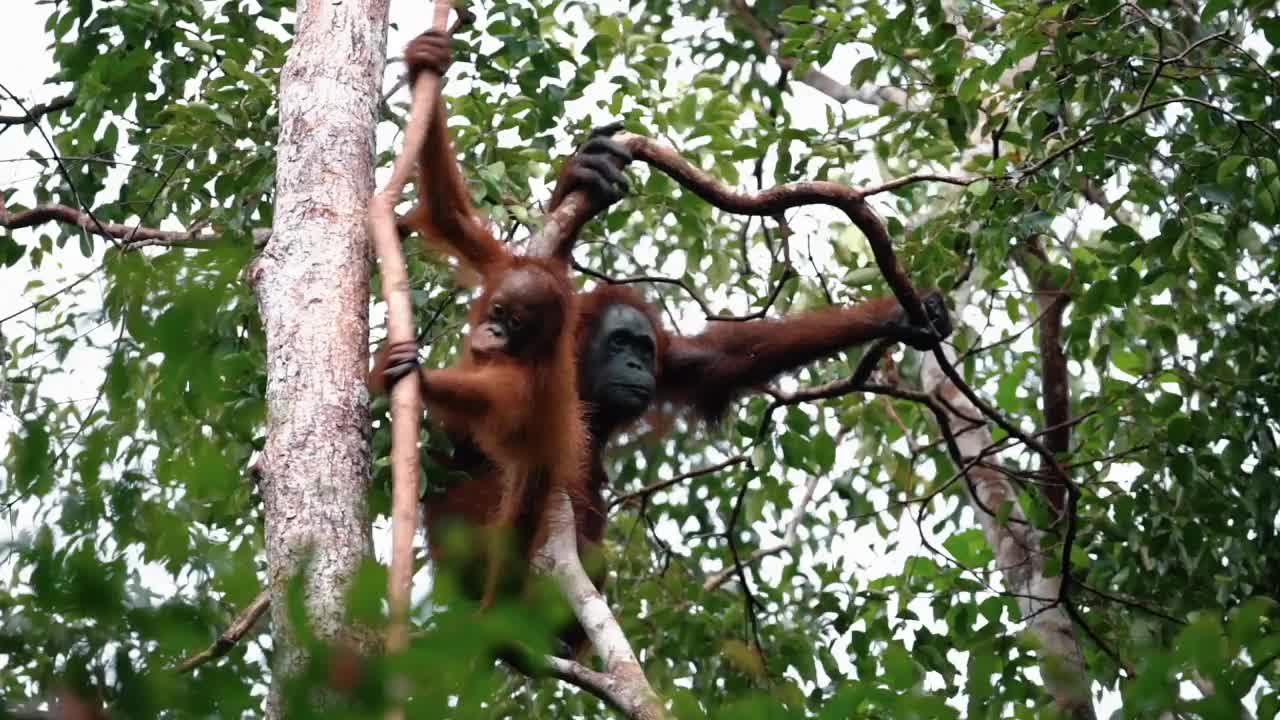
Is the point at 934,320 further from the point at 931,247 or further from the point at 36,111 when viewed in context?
the point at 36,111

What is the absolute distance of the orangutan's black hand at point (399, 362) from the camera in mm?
3385

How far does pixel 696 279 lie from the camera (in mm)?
7434

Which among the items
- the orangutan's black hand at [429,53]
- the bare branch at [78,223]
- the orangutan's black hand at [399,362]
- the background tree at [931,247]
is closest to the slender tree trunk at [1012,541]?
the background tree at [931,247]

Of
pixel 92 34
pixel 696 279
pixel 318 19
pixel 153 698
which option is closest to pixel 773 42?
pixel 696 279

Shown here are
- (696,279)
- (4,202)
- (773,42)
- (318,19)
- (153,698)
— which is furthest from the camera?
(773,42)

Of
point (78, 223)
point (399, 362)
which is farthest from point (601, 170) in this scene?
point (78, 223)

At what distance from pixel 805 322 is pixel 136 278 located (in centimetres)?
478

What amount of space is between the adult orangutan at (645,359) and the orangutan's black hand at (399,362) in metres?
1.30

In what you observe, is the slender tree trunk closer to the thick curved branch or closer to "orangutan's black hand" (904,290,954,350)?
"orangutan's black hand" (904,290,954,350)

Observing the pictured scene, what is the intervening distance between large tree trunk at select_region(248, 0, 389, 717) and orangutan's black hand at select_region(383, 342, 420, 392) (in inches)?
9.6

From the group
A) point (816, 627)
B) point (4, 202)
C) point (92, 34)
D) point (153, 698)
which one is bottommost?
point (153, 698)

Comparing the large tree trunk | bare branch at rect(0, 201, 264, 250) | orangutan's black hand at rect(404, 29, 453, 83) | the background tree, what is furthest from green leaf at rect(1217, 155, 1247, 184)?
bare branch at rect(0, 201, 264, 250)

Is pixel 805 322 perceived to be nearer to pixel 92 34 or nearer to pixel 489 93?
pixel 489 93

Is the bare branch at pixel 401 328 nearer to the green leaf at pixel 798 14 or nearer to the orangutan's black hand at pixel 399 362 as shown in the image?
the orangutan's black hand at pixel 399 362
